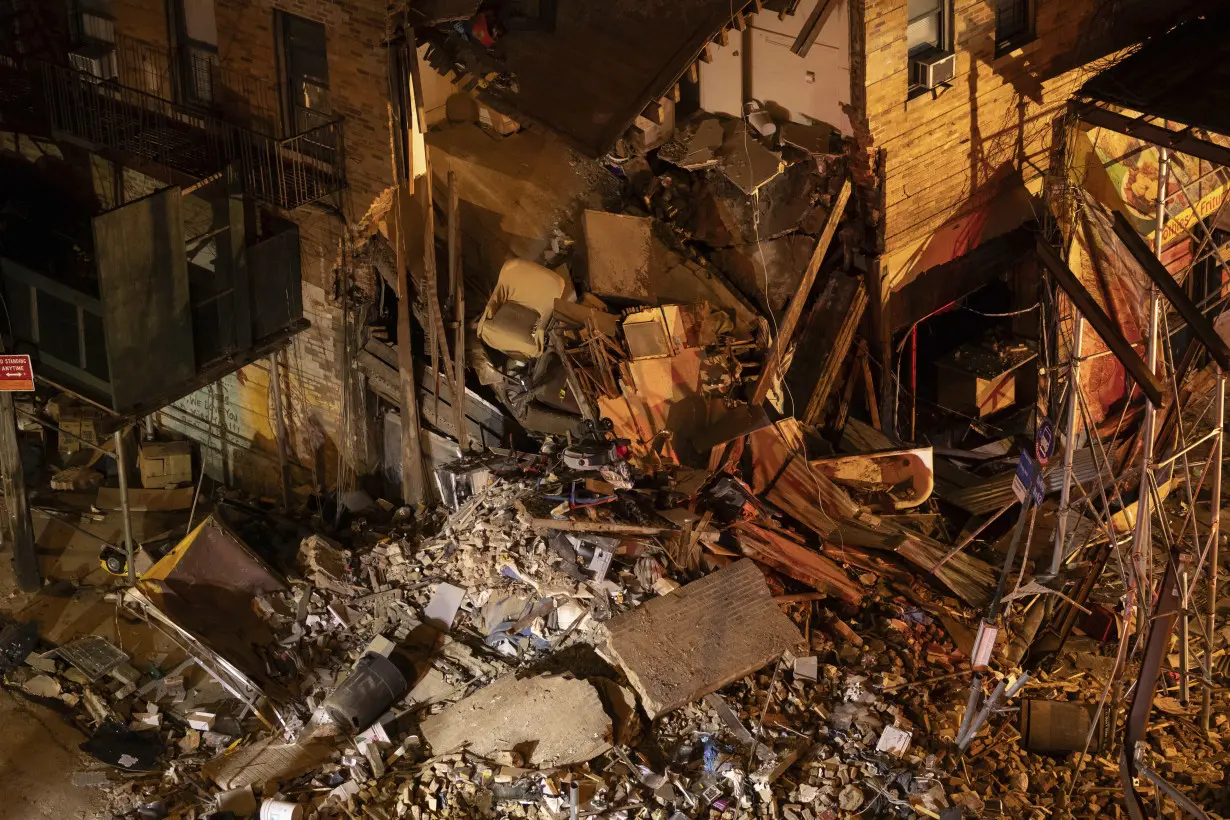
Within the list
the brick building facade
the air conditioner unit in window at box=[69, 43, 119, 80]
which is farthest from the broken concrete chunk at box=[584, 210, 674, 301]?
the air conditioner unit in window at box=[69, 43, 119, 80]

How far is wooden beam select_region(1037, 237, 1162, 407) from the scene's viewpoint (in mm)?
11789

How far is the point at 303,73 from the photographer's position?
54.6 feet

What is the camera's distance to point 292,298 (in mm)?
17812

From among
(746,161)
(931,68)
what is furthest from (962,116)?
(746,161)

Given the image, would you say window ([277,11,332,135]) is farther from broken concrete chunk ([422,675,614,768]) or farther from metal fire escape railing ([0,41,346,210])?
broken concrete chunk ([422,675,614,768])

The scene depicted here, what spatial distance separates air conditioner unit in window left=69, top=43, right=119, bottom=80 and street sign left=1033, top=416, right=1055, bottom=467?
37.7 ft

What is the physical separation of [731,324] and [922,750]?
20.3 feet

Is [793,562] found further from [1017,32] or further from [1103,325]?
[1017,32]

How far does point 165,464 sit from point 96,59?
17.0 feet

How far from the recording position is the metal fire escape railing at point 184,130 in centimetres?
1673

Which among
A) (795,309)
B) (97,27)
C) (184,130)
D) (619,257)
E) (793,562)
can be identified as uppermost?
(97,27)

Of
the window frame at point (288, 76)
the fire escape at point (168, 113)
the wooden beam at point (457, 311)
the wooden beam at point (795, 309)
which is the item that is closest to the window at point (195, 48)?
the fire escape at point (168, 113)

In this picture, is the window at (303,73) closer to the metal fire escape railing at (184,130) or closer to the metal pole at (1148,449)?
the metal fire escape railing at (184,130)

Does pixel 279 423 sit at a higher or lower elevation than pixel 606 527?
lower
